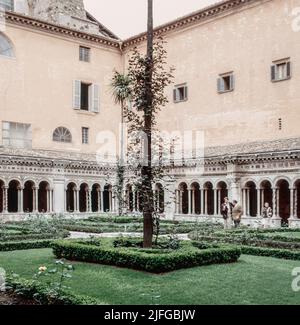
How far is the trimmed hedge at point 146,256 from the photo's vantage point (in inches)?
419

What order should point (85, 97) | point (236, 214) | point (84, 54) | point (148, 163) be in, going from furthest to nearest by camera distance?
1. point (85, 97)
2. point (84, 54)
3. point (236, 214)
4. point (148, 163)

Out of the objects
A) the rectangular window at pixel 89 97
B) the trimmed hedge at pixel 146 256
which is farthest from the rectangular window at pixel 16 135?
the trimmed hedge at pixel 146 256

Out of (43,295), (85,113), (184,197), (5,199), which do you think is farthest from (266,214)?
(43,295)

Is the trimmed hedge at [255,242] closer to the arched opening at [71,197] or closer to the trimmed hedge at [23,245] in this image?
the trimmed hedge at [23,245]

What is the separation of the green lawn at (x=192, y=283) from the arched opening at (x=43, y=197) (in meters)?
16.8

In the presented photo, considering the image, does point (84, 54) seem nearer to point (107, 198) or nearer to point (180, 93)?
point (180, 93)

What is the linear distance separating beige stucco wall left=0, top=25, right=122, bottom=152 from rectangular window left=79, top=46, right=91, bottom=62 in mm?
280

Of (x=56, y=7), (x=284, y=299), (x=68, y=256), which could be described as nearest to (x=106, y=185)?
(x=56, y=7)

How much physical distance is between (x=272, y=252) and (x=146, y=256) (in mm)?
4578

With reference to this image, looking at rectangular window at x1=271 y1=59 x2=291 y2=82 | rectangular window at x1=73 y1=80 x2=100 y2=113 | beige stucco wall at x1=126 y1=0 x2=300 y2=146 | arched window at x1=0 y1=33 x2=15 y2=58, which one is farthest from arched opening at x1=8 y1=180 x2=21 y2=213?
rectangular window at x1=271 y1=59 x2=291 y2=82

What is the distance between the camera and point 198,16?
97.7 ft

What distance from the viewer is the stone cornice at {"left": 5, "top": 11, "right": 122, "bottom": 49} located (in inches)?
1170

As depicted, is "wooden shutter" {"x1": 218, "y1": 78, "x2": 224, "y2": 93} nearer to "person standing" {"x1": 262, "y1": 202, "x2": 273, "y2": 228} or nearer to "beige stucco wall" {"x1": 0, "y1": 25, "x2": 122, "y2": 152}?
"person standing" {"x1": 262, "y1": 202, "x2": 273, "y2": 228}
